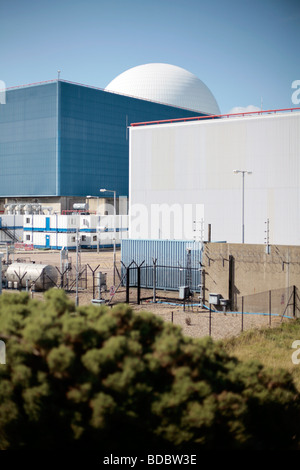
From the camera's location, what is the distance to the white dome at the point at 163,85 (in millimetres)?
115562

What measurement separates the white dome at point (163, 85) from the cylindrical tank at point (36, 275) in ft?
276

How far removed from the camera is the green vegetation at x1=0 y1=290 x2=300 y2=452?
391 inches

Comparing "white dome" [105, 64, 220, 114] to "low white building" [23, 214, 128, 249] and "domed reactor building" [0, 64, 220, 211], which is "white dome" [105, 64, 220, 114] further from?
"low white building" [23, 214, 128, 249]

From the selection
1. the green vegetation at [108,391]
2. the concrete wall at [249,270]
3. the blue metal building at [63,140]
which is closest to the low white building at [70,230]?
the blue metal building at [63,140]

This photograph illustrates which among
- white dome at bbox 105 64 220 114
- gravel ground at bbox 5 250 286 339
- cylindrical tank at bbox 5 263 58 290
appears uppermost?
white dome at bbox 105 64 220 114

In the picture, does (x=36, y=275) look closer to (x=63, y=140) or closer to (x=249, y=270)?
(x=249, y=270)

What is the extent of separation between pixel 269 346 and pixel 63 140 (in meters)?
79.6

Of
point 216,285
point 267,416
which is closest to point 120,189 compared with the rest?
point 216,285

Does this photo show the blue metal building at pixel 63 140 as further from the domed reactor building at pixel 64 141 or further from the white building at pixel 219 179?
the white building at pixel 219 179

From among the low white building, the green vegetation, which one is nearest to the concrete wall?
the green vegetation

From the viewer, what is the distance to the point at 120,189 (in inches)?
4227

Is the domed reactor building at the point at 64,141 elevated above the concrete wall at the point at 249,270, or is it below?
above

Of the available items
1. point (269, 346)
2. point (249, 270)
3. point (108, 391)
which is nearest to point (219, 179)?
point (249, 270)

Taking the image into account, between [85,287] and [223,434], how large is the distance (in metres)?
→ 28.0
